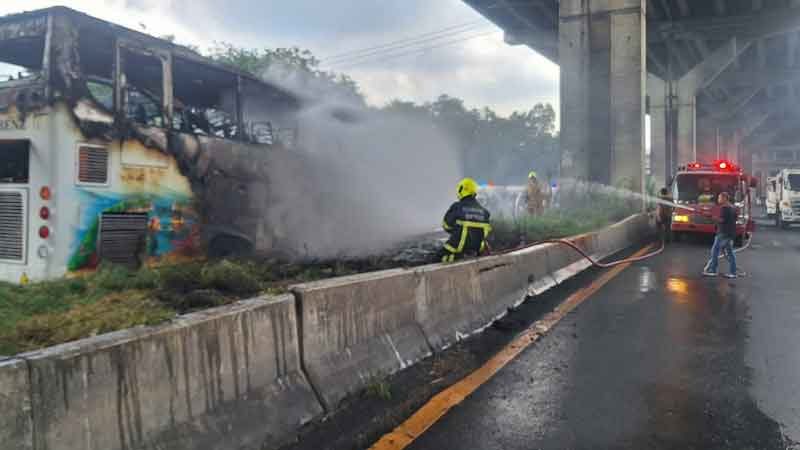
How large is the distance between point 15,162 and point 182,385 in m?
4.61

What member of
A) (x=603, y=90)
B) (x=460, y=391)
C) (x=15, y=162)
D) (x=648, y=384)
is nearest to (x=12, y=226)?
(x=15, y=162)

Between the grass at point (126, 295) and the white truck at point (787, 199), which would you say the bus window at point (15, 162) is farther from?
the white truck at point (787, 199)

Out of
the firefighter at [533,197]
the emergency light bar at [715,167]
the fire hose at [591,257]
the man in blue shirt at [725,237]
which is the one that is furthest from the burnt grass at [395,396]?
the emergency light bar at [715,167]

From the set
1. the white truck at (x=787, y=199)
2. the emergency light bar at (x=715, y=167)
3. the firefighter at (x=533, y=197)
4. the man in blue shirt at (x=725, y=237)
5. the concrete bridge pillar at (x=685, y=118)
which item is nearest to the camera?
the man in blue shirt at (x=725, y=237)

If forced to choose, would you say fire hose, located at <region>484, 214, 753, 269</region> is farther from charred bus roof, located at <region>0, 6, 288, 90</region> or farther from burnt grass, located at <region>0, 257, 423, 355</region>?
charred bus roof, located at <region>0, 6, 288, 90</region>

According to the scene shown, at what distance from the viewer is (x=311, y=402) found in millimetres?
3809

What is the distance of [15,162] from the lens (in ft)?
20.9

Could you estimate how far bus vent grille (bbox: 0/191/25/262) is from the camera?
6219 mm

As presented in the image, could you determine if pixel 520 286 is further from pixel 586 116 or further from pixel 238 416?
pixel 586 116

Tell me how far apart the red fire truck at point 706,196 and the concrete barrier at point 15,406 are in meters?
18.0

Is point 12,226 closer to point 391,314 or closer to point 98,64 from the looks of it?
point 98,64

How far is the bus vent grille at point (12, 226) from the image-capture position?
20.4 ft

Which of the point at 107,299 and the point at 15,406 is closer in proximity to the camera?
the point at 15,406

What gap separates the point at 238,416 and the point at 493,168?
74392 mm
